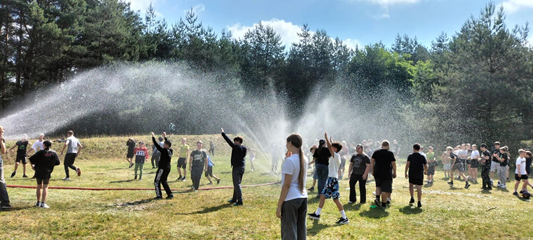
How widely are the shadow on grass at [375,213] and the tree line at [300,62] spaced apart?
2309 cm

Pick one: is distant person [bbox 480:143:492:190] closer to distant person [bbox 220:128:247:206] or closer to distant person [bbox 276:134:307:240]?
distant person [bbox 220:128:247:206]

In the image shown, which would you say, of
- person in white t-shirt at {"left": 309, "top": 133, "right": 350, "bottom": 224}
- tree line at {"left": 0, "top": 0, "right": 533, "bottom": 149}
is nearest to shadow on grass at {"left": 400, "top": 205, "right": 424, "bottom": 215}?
person in white t-shirt at {"left": 309, "top": 133, "right": 350, "bottom": 224}

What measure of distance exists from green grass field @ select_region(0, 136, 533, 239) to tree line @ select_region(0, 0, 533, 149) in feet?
59.4

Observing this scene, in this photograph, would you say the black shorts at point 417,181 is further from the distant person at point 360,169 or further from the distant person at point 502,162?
the distant person at point 502,162

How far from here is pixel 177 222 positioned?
27.2 ft

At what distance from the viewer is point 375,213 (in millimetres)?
9789

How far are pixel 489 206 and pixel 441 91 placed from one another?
23.2 m

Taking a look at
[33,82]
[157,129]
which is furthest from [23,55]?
[157,129]

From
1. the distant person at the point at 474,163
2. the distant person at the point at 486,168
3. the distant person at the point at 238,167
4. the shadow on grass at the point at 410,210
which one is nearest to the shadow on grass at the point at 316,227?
the distant person at the point at 238,167

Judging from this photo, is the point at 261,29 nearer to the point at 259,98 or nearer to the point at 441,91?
the point at 259,98

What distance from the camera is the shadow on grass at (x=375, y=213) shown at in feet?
30.9

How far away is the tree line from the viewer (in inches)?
1114

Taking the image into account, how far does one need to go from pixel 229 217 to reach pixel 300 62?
58575mm

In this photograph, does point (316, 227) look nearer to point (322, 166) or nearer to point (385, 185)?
point (322, 166)
